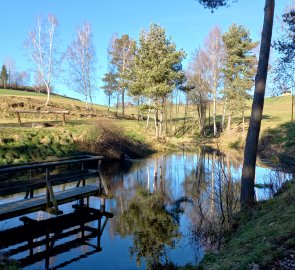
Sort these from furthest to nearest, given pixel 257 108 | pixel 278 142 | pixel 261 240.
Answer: pixel 278 142 < pixel 257 108 < pixel 261 240

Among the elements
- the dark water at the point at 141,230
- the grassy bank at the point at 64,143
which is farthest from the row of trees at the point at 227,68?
the dark water at the point at 141,230

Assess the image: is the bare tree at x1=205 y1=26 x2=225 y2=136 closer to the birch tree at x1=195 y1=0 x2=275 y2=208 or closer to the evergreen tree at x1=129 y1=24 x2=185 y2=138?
the evergreen tree at x1=129 y1=24 x2=185 y2=138

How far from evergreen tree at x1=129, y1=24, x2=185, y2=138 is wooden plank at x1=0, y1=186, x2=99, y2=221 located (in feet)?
79.7

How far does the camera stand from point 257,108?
413 inches

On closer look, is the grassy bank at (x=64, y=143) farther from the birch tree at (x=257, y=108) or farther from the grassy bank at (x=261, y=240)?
the grassy bank at (x=261, y=240)

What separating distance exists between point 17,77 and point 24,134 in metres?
71.2

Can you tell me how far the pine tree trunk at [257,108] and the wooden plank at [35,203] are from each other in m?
5.58

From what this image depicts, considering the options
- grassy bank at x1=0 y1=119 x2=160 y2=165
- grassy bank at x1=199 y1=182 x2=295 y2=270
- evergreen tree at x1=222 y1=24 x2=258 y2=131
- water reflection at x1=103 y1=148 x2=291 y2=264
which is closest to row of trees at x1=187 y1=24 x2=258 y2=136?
evergreen tree at x1=222 y1=24 x2=258 y2=131

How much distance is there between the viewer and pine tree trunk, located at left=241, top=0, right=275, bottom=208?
10367mm

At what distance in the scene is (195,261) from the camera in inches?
333

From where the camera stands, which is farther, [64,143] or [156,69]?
[156,69]

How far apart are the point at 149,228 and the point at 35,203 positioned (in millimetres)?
3588

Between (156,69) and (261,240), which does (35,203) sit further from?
(156,69)

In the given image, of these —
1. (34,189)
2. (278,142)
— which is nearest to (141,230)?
(34,189)
